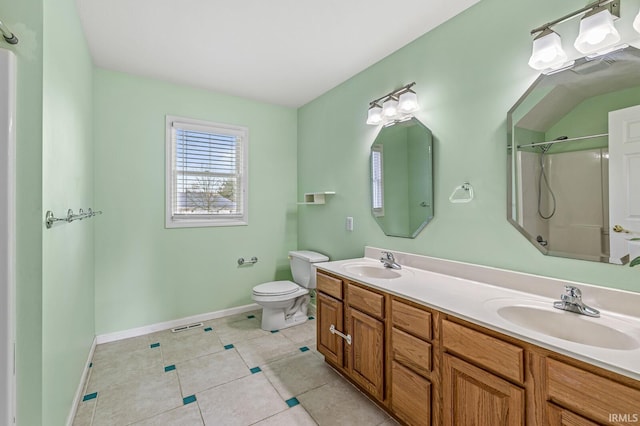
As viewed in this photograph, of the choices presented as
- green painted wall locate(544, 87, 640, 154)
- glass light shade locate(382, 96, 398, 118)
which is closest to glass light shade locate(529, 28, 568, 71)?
green painted wall locate(544, 87, 640, 154)

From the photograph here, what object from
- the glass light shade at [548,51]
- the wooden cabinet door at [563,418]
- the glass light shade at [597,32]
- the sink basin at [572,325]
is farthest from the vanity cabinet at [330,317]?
the glass light shade at [597,32]

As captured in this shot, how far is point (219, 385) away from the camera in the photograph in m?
1.99

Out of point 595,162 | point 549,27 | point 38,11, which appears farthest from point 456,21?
point 38,11

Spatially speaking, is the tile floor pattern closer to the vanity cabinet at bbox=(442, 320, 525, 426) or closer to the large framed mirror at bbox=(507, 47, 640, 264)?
the vanity cabinet at bbox=(442, 320, 525, 426)

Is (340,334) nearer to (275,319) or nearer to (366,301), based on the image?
(366,301)

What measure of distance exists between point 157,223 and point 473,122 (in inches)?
115

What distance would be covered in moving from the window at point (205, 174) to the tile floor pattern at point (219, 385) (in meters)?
1.23

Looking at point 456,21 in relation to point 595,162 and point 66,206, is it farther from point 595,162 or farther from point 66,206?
point 66,206

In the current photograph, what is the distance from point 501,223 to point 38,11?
2.47 metres

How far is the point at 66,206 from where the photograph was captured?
1.59 meters

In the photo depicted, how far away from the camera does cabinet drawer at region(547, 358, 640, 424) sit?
2.67 feet

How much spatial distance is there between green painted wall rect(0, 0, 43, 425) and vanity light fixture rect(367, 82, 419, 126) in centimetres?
202

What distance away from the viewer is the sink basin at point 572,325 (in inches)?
41.9

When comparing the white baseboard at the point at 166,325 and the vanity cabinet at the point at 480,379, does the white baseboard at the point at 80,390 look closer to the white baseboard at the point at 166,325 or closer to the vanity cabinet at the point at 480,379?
the white baseboard at the point at 166,325
